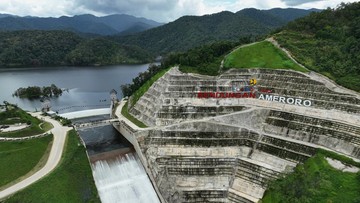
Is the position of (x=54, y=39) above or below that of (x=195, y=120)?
above

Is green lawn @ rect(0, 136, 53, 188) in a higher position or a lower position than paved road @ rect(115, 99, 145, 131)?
lower

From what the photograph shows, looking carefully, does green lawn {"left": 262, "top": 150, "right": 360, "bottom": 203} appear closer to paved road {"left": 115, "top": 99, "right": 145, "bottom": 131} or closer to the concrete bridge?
paved road {"left": 115, "top": 99, "right": 145, "bottom": 131}

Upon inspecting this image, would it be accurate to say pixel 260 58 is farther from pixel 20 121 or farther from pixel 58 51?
pixel 58 51

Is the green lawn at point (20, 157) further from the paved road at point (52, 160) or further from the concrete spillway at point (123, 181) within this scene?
the concrete spillway at point (123, 181)

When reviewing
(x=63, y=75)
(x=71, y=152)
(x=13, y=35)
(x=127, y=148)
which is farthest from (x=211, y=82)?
(x=13, y=35)

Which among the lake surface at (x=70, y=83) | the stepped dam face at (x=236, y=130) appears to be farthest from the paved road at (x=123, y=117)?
the lake surface at (x=70, y=83)

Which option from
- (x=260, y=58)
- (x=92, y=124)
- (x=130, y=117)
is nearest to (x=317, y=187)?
(x=260, y=58)

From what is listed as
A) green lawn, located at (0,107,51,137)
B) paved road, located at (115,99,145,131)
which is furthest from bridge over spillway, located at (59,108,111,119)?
green lawn, located at (0,107,51,137)

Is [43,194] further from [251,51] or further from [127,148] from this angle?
[251,51]
